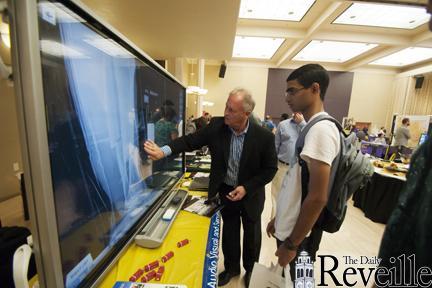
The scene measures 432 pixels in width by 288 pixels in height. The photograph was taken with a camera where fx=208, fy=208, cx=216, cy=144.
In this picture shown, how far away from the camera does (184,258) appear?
102 cm

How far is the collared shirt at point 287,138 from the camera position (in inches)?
111

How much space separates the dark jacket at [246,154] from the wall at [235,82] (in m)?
8.84

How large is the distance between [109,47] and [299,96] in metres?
0.97

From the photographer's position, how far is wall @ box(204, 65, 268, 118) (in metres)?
10.3

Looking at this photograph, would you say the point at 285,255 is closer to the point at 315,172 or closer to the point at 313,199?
the point at 313,199

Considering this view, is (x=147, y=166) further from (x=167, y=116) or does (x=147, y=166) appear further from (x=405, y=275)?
(x=405, y=275)

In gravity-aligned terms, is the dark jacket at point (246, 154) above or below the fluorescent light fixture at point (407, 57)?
below

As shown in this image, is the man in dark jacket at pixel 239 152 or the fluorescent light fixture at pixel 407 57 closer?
the man in dark jacket at pixel 239 152

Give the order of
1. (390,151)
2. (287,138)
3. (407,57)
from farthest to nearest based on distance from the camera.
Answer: (407,57), (390,151), (287,138)

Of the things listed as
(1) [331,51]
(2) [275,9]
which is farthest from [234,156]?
(1) [331,51]

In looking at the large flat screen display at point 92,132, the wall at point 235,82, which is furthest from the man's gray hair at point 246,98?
the wall at point 235,82

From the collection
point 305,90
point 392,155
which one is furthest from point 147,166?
point 392,155

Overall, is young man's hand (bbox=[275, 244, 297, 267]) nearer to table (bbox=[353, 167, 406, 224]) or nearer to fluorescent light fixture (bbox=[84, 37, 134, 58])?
fluorescent light fixture (bbox=[84, 37, 134, 58])

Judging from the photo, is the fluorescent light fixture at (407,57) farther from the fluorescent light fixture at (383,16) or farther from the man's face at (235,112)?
the man's face at (235,112)
